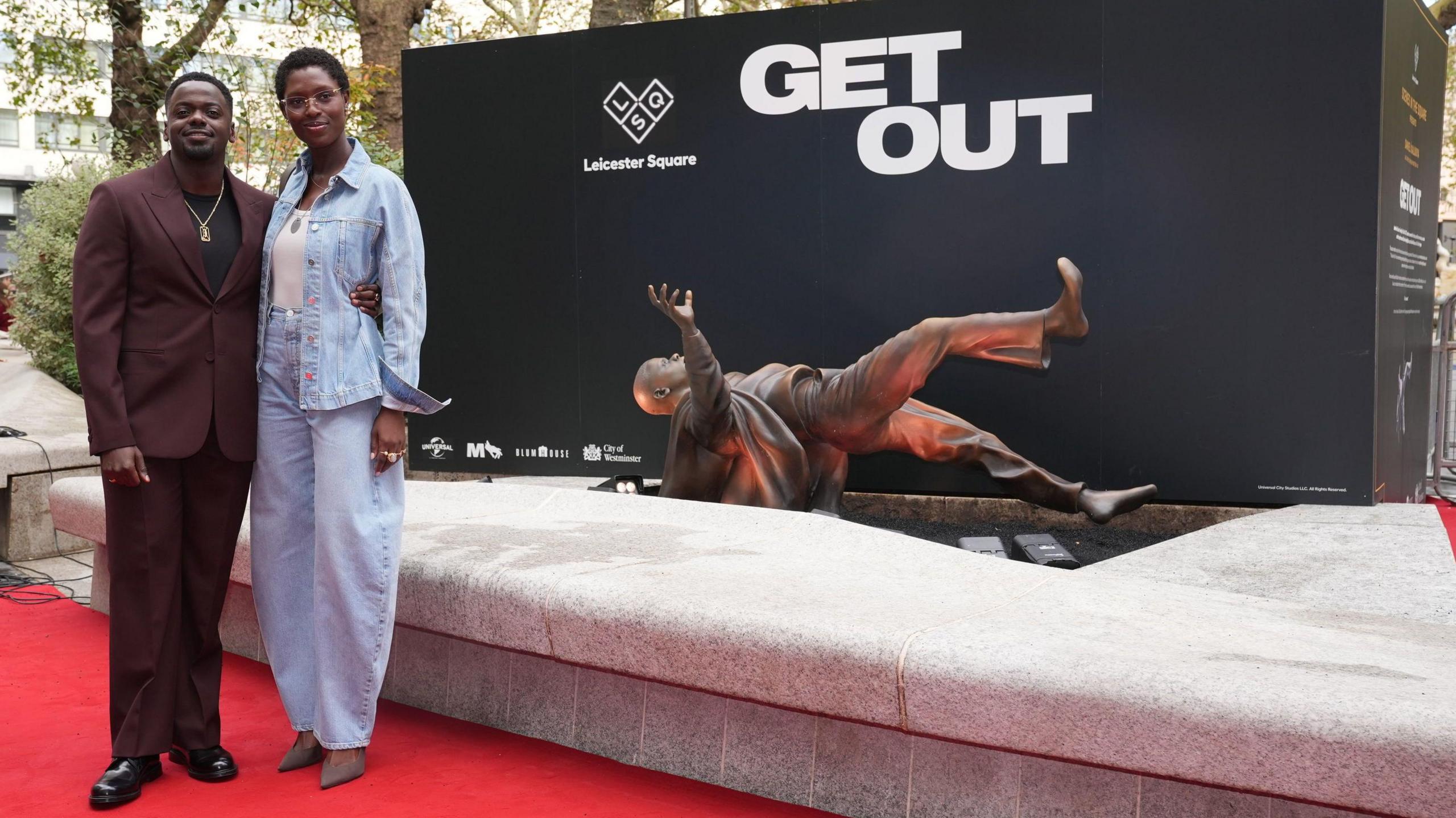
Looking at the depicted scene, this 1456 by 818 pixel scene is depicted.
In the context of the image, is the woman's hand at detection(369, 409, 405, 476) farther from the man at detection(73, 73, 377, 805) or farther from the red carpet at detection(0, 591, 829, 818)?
the red carpet at detection(0, 591, 829, 818)

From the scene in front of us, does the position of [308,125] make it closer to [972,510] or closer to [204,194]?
[204,194]

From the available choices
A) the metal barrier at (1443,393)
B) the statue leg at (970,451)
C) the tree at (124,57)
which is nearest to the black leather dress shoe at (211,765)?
the statue leg at (970,451)

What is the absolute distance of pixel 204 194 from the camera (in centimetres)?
330

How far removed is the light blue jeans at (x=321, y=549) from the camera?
3145 mm

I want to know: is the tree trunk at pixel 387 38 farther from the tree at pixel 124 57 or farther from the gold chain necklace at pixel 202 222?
the gold chain necklace at pixel 202 222

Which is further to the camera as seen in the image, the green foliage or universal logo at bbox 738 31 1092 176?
the green foliage

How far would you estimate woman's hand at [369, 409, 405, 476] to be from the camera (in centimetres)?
316

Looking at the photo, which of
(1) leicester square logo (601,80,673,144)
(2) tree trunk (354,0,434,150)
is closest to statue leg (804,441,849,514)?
(1) leicester square logo (601,80,673,144)

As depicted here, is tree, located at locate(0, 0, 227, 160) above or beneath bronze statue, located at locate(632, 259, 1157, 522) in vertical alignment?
above

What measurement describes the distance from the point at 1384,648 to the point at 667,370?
15.4 feet

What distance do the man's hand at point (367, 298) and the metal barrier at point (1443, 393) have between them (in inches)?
319

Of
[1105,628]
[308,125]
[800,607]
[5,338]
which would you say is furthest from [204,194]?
[5,338]

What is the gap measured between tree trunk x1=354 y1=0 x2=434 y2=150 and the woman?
11.2m

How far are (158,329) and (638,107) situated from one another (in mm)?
4368
